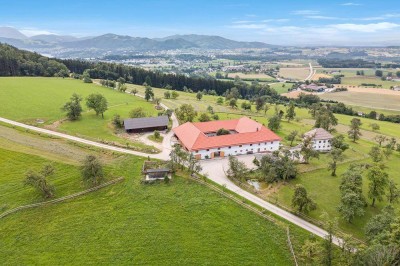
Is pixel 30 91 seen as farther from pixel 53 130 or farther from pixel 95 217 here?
pixel 95 217

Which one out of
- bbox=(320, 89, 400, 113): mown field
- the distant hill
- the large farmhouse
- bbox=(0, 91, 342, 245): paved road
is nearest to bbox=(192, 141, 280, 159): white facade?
the large farmhouse

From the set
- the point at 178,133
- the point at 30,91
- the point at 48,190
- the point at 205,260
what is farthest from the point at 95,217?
the point at 30,91

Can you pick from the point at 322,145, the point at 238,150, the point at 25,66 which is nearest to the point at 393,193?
the point at 322,145

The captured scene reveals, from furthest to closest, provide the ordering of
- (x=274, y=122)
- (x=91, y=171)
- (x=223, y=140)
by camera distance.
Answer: (x=274, y=122) → (x=223, y=140) → (x=91, y=171)

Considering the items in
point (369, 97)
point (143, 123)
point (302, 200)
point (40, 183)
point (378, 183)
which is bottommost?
point (302, 200)

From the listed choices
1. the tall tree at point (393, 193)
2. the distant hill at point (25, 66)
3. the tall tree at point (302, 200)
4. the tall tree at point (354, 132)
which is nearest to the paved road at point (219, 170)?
the tall tree at point (302, 200)

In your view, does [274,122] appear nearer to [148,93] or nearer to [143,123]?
[143,123]

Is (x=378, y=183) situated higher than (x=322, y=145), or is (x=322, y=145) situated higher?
(x=378, y=183)

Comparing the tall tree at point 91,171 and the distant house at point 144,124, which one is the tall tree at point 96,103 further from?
the tall tree at point 91,171
